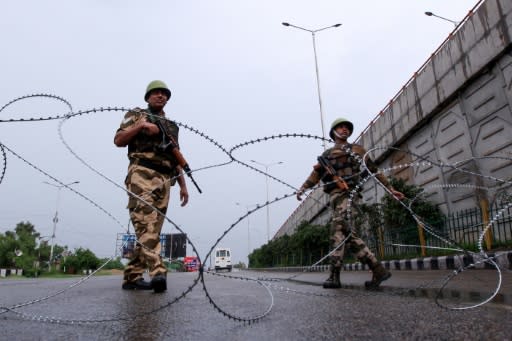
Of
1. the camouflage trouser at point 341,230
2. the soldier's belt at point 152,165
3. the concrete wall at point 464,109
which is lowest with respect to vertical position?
the camouflage trouser at point 341,230

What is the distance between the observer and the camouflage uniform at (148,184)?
3244mm

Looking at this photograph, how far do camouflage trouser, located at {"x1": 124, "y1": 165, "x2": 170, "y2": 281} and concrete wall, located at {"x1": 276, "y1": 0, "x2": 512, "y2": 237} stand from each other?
18.3 feet

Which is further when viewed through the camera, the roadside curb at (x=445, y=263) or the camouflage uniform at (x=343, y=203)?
the roadside curb at (x=445, y=263)

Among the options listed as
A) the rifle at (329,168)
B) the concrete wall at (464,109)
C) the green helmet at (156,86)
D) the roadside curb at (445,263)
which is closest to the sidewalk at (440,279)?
the roadside curb at (445,263)

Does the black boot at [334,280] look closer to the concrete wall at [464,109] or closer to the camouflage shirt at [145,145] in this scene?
the camouflage shirt at [145,145]

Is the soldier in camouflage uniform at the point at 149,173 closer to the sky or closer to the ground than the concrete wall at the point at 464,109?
closer to the ground

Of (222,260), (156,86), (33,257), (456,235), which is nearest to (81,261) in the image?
(33,257)

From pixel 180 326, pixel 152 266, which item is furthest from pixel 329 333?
pixel 152 266

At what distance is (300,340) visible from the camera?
143cm

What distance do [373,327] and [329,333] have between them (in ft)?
0.77

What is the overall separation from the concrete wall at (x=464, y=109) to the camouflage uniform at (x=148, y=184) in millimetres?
5522

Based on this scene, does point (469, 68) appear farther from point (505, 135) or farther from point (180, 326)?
point (180, 326)

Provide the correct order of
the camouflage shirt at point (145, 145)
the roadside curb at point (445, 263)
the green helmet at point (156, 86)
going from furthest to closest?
the roadside curb at point (445, 263)
the green helmet at point (156, 86)
the camouflage shirt at point (145, 145)

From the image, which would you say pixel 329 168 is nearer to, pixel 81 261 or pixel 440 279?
pixel 440 279
